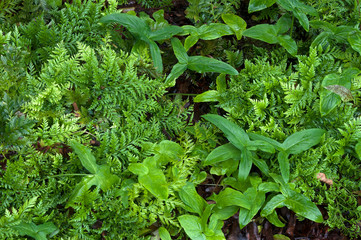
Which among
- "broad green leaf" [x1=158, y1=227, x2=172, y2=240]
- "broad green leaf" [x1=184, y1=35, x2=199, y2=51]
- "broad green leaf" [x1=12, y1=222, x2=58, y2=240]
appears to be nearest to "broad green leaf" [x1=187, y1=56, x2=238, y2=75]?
"broad green leaf" [x1=184, y1=35, x2=199, y2=51]

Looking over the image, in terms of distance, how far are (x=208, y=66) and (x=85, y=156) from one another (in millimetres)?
1263

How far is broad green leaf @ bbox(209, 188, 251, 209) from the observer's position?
243cm

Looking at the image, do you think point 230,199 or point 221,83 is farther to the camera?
point 221,83

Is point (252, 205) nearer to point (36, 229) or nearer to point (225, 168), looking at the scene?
point (225, 168)

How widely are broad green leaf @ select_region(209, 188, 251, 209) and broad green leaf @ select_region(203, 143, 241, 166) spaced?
0.24 meters

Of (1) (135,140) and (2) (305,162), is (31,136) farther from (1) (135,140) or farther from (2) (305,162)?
(2) (305,162)

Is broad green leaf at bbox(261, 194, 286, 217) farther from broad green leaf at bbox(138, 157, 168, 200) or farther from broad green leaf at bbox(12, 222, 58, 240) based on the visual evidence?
broad green leaf at bbox(12, 222, 58, 240)

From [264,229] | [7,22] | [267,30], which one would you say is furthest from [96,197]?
[267,30]

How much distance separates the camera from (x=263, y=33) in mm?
2955

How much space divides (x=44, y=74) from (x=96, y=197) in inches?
40.0

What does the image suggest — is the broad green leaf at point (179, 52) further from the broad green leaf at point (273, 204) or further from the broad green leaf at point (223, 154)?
the broad green leaf at point (273, 204)

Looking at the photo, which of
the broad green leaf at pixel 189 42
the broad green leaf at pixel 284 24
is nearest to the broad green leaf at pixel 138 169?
the broad green leaf at pixel 189 42

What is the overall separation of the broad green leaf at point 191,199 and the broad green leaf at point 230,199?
0.45ft

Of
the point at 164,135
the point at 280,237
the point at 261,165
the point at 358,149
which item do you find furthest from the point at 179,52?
the point at 280,237
